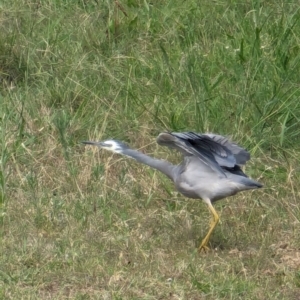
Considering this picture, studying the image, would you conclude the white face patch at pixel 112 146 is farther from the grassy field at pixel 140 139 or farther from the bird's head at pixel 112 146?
the grassy field at pixel 140 139

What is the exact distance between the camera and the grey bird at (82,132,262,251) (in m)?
5.47

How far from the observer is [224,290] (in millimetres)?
4914

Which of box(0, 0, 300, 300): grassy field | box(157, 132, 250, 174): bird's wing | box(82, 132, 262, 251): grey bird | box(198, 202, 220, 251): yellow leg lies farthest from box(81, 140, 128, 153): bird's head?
box(198, 202, 220, 251): yellow leg

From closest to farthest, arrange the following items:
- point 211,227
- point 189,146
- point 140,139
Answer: point 189,146 → point 211,227 → point 140,139

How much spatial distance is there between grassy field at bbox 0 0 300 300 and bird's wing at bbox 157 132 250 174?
0.45 m

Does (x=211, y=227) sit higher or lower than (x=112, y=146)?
lower

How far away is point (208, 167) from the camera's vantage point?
5617mm

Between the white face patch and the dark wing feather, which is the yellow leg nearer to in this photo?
the dark wing feather

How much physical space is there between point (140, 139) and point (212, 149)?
1327mm

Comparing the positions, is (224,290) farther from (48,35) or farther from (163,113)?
(48,35)

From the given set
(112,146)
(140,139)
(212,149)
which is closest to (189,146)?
(212,149)

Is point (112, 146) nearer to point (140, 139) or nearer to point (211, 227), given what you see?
point (211, 227)

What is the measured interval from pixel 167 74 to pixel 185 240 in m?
1.93

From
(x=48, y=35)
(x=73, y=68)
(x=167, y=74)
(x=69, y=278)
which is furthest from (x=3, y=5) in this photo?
(x=69, y=278)
